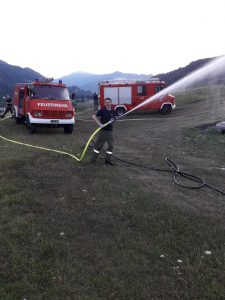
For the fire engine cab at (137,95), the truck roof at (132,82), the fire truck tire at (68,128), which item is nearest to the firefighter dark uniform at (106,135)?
the fire truck tire at (68,128)

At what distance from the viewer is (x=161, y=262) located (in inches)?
235

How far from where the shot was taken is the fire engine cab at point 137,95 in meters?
30.4

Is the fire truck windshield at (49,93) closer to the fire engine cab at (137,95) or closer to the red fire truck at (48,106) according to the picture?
the red fire truck at (48,106)

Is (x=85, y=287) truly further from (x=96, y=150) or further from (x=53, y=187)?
(x=96, y=150)

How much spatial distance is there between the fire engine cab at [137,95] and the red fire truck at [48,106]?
11.2 metres

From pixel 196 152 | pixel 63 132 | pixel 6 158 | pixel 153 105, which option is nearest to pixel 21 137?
pixel 63 132

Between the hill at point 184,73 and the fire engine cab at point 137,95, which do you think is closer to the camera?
the fire engine cab at point 137,95

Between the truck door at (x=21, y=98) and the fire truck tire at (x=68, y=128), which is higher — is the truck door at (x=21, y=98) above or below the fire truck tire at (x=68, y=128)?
above

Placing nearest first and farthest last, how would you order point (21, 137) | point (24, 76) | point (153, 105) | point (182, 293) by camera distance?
point (182, 293) → point (21, 137) → point (153, 105) → point (24, 76)

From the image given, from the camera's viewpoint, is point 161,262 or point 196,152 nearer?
point 161,262

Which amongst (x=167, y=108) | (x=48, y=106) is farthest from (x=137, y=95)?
(x=48, y=106)

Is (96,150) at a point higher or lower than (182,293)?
higher

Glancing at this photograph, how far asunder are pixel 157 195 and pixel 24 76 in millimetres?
190154

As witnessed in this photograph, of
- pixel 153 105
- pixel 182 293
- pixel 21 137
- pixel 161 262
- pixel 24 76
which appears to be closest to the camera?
pixel 182 293
